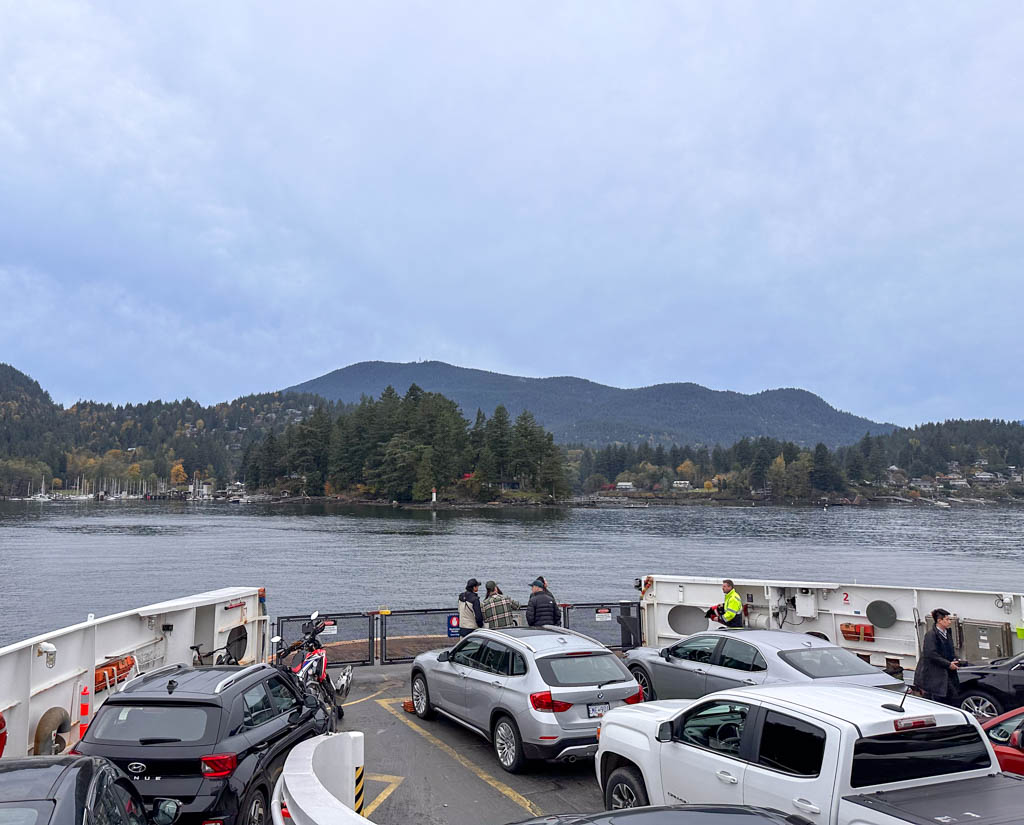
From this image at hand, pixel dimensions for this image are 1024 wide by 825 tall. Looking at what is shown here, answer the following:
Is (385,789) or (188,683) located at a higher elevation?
(188,683)

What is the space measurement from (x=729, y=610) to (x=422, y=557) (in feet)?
162

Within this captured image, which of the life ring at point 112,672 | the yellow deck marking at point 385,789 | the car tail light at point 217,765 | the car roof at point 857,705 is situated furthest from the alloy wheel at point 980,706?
the life ring at point 112,672

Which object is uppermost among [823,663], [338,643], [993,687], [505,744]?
[823,663]

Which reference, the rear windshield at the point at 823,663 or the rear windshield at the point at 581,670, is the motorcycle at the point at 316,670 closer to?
the rear windshield at the point at 581,670

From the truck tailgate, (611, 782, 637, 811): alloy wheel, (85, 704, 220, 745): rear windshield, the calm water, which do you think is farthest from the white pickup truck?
the calm water

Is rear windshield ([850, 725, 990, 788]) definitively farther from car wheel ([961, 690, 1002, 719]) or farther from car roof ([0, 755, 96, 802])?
car wheel ([961, 690, 1002, 719])

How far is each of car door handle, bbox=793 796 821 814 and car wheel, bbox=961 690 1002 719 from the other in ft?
24.1

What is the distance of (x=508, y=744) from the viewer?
8.74 meters

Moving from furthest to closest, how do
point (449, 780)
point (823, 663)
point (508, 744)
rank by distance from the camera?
point (823, 663), point (508, 744), point (449, 780)

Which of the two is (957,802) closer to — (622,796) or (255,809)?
(622,796)

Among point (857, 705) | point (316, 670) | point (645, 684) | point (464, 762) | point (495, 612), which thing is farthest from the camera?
point (495, 612)

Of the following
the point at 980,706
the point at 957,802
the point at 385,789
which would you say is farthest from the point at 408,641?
the point at 957,802

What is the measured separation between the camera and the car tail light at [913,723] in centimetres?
487

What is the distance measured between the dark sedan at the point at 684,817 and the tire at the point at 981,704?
860 cm
